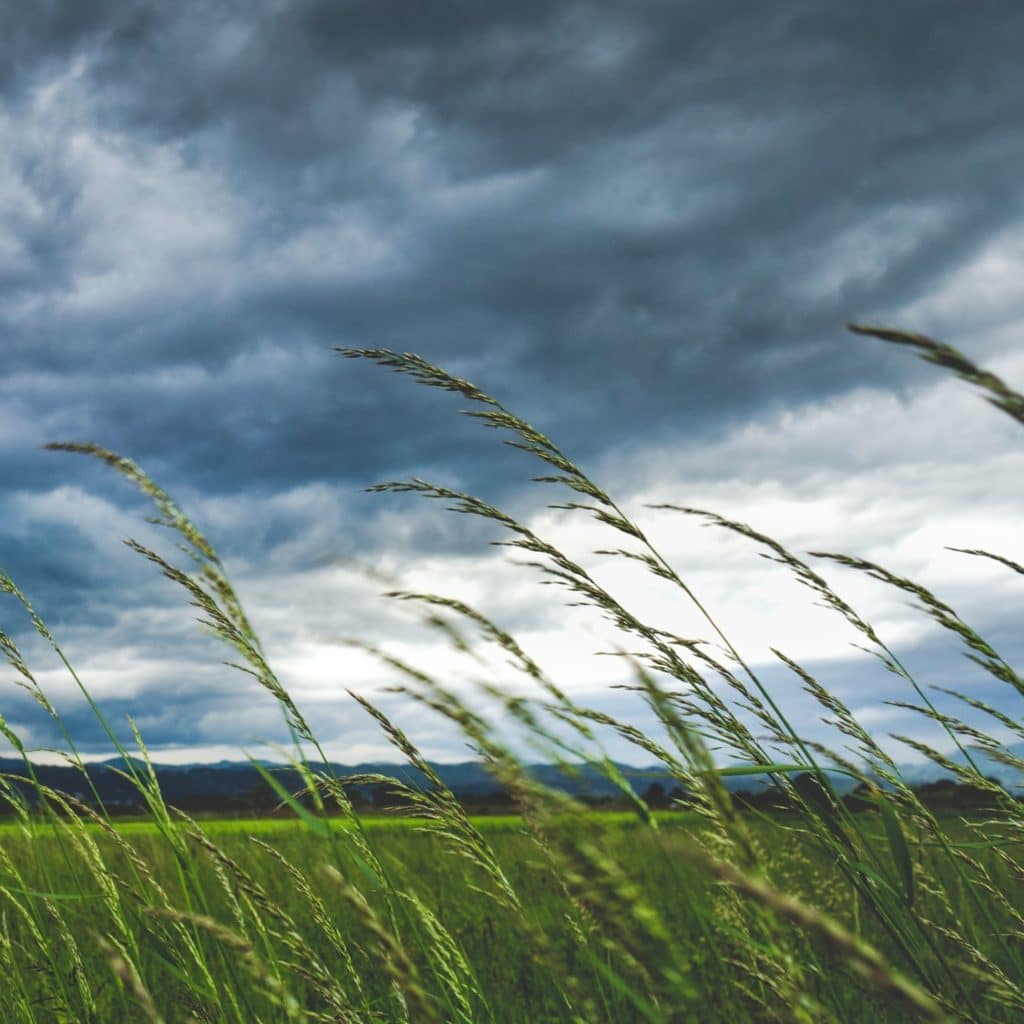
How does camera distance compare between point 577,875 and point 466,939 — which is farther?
point 466,939

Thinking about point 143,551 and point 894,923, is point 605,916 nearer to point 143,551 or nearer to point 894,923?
point 894,923

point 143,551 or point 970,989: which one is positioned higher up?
point 143,551

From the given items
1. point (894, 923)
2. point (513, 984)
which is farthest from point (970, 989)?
point (894, 923)


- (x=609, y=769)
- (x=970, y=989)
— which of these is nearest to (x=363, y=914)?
(x=609, y=769)

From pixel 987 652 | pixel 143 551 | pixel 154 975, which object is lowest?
pixel 154 975

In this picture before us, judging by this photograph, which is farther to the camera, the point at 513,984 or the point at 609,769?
the point at 513,984

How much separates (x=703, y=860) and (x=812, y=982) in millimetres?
3442

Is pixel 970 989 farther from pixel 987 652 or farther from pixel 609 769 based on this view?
pixel 609 769

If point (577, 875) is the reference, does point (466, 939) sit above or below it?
below

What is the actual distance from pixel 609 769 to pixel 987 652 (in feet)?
3.71

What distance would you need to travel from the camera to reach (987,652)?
2.15 meters

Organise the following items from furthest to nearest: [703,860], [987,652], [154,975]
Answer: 1. [154,975]
2. [987,652]
3. [703,860]

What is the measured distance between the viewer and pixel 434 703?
1.51 m

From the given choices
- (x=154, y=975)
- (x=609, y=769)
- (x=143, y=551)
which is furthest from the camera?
(x=154, y=975)
